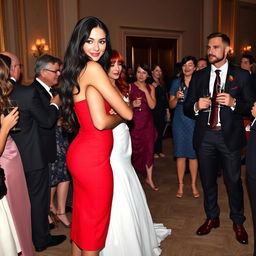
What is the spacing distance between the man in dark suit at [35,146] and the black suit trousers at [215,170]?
1.42 metres

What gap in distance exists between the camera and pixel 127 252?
234 centimetres

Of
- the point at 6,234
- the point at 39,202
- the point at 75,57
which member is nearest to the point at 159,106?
the point at 39,202

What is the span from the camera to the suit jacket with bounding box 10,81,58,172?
8.28 feet

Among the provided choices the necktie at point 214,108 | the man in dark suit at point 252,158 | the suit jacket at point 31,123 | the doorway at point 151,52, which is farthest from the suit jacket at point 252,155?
the doorway at point 151,52

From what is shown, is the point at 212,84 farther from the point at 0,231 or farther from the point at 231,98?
the point at 0,231

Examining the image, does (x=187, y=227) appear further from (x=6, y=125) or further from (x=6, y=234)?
(x=6, y=125)

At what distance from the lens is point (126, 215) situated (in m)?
2.38

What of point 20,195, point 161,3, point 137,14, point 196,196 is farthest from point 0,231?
point 161,3

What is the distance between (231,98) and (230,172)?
719mm

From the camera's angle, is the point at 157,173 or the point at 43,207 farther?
the point at 157,173

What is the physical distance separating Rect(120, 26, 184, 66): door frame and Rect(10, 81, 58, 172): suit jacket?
700cm

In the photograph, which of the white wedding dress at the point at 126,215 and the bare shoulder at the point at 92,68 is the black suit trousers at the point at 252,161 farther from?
the bare shoulder at the point at 92,68

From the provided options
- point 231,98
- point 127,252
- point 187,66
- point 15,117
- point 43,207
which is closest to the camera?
point 15,117

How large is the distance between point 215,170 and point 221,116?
58 centimetres
